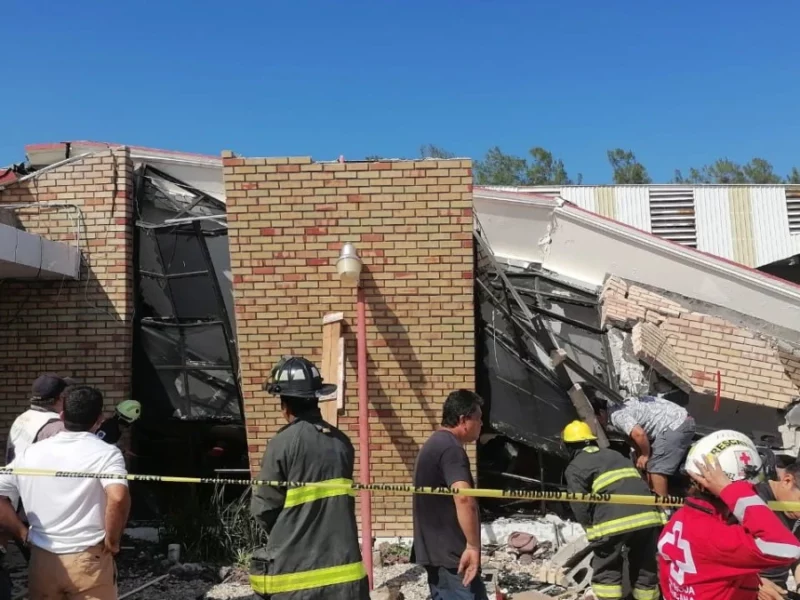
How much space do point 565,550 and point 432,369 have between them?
6.24ft

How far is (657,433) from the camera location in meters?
6.23

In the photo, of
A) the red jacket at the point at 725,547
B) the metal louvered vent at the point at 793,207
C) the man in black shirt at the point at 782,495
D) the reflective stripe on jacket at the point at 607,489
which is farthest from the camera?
the metal louvered vent at the point at 793,207

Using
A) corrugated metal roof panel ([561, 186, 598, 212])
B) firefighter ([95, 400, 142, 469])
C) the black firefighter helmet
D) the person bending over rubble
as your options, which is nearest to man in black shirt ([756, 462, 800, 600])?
the person bending over rubble

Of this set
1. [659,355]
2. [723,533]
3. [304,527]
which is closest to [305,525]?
[304,527]

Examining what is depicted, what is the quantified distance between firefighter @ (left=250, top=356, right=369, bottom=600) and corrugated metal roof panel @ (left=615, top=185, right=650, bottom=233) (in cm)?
1373

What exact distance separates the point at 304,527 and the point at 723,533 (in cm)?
172

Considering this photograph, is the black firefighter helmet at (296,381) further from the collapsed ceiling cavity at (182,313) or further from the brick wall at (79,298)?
the brick wall at (79,298)

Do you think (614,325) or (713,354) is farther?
(614,325)

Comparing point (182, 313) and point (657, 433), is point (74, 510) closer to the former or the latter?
point (182, 313)

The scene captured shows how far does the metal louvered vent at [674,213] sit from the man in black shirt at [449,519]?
13.0 m

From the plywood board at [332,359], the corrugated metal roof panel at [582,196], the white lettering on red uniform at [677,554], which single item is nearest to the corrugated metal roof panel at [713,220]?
the corrugated metal roof panel at [582,196]

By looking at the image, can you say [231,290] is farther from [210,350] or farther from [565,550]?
[565,550]

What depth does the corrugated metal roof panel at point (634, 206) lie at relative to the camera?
15.7m

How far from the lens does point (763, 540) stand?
244 centimetres
